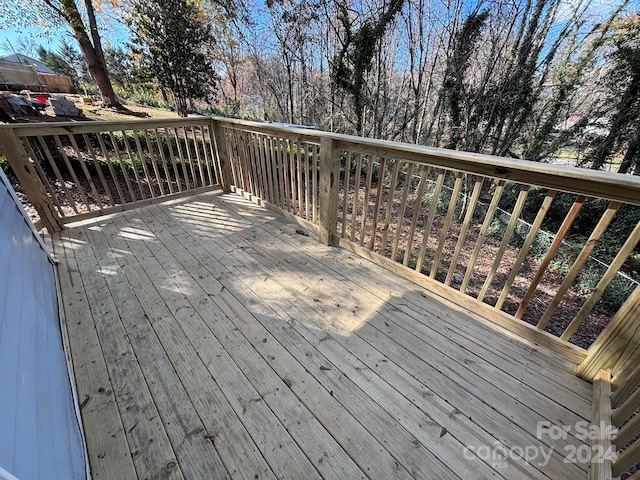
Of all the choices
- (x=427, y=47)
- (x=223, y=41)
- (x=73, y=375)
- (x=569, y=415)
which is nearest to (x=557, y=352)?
(x=569, y=415)

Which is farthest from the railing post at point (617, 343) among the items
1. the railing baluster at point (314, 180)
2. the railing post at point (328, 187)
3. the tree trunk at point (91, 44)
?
the tree trunk at point (91, 44)

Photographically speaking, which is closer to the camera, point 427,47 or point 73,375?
point 73,375

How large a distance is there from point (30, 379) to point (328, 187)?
2.02 m

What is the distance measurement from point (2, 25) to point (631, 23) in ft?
45.9

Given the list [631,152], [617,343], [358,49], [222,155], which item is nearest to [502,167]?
[617,343]

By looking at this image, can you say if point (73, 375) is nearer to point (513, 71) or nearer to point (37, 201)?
point (37, 201)

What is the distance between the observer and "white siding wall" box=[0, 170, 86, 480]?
70 cm

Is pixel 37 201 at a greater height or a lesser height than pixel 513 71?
lesser

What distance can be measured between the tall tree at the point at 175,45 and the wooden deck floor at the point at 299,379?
665 centimetres

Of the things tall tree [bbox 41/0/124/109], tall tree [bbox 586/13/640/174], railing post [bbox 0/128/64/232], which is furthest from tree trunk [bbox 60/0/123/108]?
tall tree [bbox 586/13/640/174]

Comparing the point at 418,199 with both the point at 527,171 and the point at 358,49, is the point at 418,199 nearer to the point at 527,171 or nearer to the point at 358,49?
the point at 527,171

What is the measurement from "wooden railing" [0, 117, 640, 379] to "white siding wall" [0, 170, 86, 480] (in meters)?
1.46

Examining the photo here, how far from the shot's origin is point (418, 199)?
1874 mm

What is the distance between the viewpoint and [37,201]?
254cm
